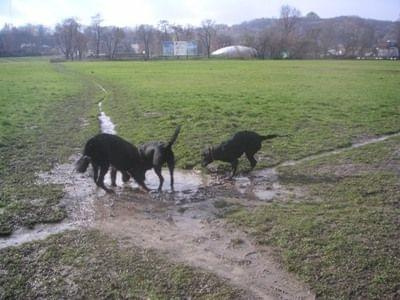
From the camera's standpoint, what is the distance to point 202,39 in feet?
475

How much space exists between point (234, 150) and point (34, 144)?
6178 millimetres

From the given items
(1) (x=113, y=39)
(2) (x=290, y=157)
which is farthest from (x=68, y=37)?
(2) (x=290, y=157)

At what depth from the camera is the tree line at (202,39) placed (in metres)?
113

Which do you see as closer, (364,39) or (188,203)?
(188,203)

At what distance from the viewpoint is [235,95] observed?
25391 millimetres

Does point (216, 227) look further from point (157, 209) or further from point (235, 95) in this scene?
point (235, 95)

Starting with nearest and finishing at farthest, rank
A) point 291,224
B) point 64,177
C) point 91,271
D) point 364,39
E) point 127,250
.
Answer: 1. point 91,271
2. point 127,250
3. point 291,224
4. point 64,177
5. point 364,39

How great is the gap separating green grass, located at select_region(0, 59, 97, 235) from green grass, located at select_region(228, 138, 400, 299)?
3480mm

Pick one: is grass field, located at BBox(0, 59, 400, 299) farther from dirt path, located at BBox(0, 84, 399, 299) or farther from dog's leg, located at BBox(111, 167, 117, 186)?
dog's leg, located at BBox(111, 167, 117, 186)

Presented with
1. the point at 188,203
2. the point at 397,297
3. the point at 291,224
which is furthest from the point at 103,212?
the point at 397,297

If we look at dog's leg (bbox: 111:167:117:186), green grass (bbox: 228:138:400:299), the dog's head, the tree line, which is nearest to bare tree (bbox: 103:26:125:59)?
the tree line

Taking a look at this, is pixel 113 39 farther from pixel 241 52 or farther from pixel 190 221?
pixel 190 221

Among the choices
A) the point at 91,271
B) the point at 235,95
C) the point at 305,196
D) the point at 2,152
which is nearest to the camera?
the point at 91,271

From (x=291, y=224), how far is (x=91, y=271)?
3080mm
